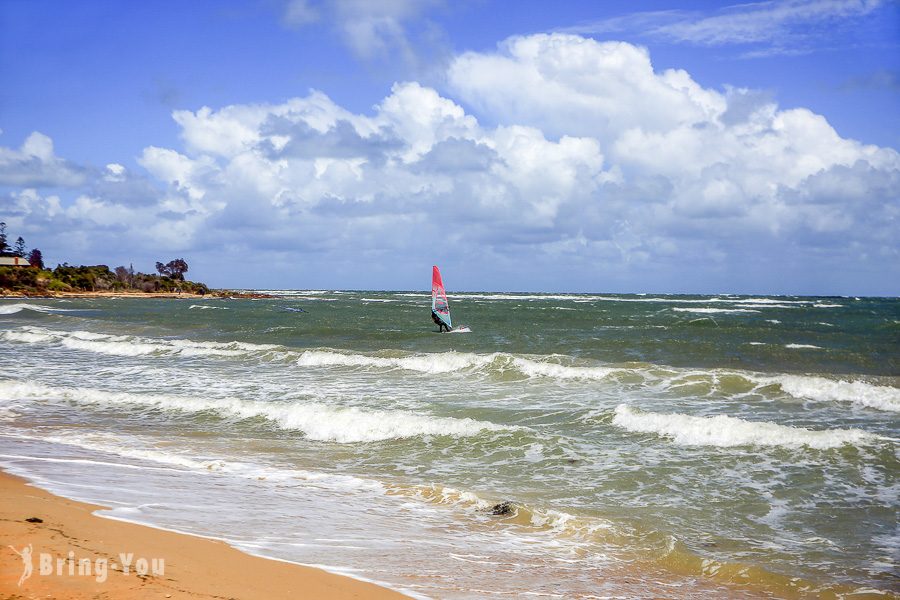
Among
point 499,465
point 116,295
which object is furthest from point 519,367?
point 116,295

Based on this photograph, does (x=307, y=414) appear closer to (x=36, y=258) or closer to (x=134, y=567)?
(x=134, y=567)

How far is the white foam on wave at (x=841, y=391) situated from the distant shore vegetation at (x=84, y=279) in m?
95.7

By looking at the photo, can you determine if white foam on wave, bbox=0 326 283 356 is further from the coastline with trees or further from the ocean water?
the coastline with trees

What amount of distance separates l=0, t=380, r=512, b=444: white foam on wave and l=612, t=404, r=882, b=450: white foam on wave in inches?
121

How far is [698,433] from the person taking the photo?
498 inches

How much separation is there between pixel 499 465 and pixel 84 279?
10163 centimetres

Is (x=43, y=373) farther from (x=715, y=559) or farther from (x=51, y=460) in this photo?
(x=715, y=559)

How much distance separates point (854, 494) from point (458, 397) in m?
9.61

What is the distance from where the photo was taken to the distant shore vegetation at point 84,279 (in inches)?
3487

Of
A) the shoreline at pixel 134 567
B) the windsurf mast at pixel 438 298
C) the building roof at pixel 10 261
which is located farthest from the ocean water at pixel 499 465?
the building roof at pixel 10 261

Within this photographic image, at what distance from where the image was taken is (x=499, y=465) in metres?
10.7

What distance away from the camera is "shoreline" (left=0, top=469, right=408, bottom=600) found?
481 cm

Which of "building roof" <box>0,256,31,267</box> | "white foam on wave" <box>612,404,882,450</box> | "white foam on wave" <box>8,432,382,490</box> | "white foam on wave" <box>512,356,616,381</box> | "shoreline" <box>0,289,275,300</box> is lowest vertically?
"white foam on wave" <box>8,432,382,490</box>

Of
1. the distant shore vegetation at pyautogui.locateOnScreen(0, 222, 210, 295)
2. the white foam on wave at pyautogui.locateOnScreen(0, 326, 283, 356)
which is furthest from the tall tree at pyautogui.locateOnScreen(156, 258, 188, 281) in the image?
the white foam on wave at pyautogui.locateOnScreen(0, 326, 283, 356)
